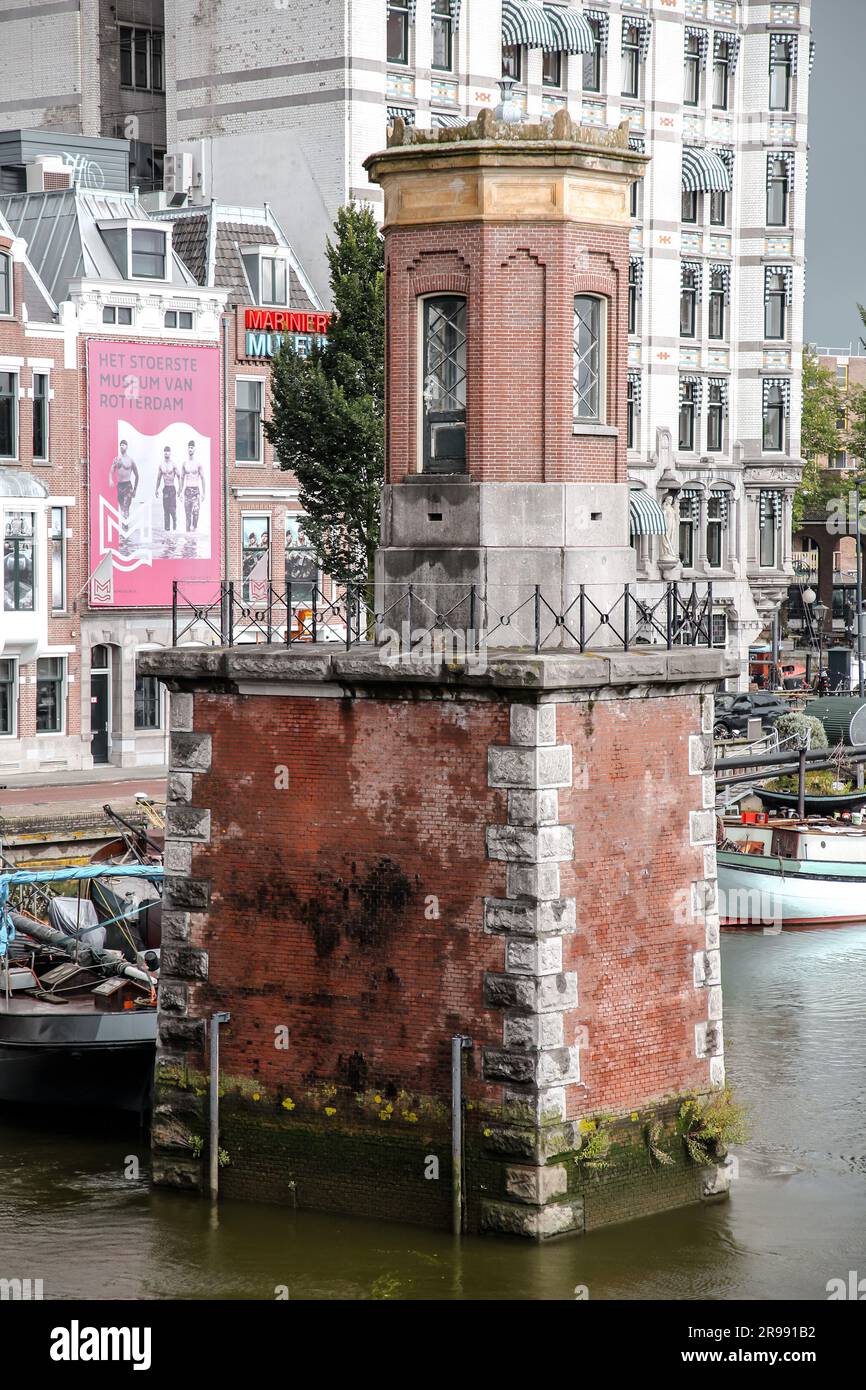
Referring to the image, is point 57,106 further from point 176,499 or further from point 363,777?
point 363,777

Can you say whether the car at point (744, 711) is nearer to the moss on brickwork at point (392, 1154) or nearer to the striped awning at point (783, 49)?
the striped awning at point (783, 49)

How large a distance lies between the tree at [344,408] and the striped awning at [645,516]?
2132cm

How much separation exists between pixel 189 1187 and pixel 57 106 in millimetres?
51481

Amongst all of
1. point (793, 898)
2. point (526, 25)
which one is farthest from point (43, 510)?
point (526, 25)

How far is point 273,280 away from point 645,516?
17248 mm

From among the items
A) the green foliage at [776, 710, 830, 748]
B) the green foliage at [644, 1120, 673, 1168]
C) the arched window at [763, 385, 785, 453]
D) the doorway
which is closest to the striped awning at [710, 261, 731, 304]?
the arched window at [763, 385, 785, 453]

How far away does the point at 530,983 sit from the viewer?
22.2m

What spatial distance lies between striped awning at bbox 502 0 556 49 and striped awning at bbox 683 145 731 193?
8043 mm

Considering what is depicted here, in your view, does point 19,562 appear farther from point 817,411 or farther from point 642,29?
point 817,411

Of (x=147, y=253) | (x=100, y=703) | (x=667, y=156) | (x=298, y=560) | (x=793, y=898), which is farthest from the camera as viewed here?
(x=667, y=156)

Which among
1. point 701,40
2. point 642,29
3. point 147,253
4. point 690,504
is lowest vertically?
point 690,504

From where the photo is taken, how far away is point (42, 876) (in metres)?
32.5

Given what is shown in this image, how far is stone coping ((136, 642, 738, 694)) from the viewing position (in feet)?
72.8

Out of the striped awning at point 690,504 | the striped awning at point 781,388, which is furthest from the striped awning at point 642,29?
the striped awning at point 690,504
